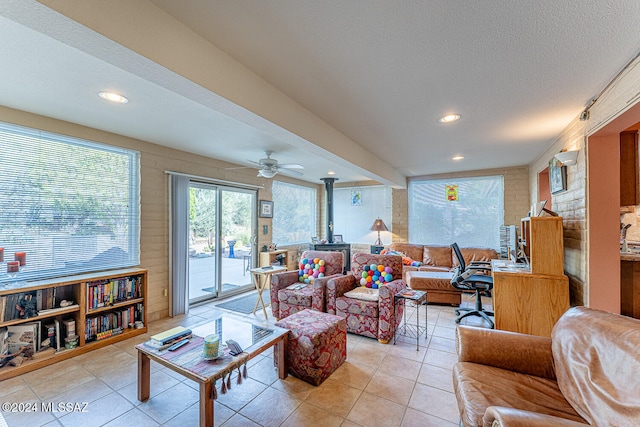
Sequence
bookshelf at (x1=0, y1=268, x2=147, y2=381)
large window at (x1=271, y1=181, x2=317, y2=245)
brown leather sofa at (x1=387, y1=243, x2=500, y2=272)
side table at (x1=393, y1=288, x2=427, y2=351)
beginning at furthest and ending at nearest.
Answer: large window at (x1=271, y1=181, x2=317, y2=245) → brown leather sofa at (x1=387, y1=243, x2=500, y2=272) → side table at (x1=393, y1=288, x2=427, y2=351) → bookshelf at (x1=0, y1=268, x2=147, y2=381)

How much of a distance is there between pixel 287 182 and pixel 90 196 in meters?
3.72

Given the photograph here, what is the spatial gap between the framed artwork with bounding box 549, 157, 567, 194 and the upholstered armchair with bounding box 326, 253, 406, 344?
200 cm

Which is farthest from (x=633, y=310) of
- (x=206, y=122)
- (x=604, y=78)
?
(x=206, y=122)

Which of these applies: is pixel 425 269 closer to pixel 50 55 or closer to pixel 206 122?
pixel 206 122

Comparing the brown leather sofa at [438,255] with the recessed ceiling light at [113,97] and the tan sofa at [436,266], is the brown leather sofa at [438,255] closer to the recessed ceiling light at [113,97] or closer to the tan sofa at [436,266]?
the tan sofa at [436,266]

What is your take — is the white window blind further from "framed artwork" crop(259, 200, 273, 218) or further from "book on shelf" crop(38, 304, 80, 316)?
"book on shelf" crop(38, 304, 80, 316)

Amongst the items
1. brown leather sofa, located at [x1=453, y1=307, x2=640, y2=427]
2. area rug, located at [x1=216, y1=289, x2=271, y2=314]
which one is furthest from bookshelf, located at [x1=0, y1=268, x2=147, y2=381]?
brown leather sofa, located at [x1=453, y1=307, x2=640, y2=427]

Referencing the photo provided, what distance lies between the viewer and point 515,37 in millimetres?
1501

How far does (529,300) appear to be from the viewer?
105 inches

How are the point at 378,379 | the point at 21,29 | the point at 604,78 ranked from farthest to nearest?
the point at 378,379 → the point at 604,78 → the point at 21,29

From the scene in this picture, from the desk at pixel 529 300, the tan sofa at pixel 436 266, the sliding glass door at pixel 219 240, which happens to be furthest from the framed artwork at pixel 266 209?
the desk at pixel 529 300

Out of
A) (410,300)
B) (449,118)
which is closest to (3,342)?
(410,300)

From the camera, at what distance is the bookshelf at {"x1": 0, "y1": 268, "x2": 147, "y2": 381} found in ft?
8.22

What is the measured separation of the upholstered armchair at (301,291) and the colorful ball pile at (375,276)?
43 cm
